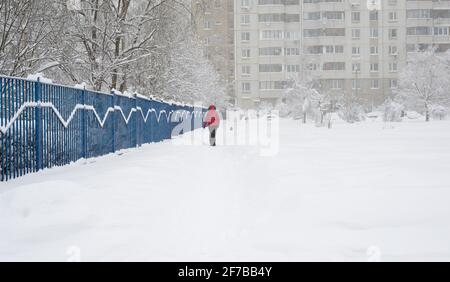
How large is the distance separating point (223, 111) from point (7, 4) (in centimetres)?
5004

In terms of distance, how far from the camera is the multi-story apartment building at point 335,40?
78812mm

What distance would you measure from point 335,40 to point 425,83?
30151mm

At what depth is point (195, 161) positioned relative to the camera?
12.2 m

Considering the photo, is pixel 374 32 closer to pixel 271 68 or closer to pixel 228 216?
pixel 271 68

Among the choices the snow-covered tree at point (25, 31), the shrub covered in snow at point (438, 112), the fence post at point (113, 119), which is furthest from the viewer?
the shrub covered in snow at point (438, 112)

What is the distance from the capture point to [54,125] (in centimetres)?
941

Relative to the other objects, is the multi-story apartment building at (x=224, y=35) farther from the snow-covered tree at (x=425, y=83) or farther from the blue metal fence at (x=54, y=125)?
the blue metal fence at (x=54, y=125)

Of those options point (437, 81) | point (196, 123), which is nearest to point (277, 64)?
point (437, 81)

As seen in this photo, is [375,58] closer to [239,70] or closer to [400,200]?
[239,70]

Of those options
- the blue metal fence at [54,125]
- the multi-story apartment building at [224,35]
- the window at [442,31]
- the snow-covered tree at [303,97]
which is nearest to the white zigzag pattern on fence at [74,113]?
the blue metal fence at [54,125]

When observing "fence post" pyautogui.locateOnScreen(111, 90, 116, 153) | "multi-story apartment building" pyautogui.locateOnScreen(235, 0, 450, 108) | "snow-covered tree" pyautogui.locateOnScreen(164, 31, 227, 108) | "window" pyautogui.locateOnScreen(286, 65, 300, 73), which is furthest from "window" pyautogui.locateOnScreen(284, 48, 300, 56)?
"fence post" pyautogui.locateOnScreen(111, 90, 116, 153)

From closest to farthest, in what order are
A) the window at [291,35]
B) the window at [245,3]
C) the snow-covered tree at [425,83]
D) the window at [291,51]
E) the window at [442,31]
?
1. the snow-covered tree at [425,83]
2. the window at [442,31]
3. the window at [291,35]
4. the window at [291,51]
5. the window at [245,3]

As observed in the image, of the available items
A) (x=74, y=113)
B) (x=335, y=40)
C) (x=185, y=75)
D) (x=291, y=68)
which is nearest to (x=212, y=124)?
(x=74, y=113)

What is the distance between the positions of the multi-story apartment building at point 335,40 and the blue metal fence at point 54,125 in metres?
65.4
